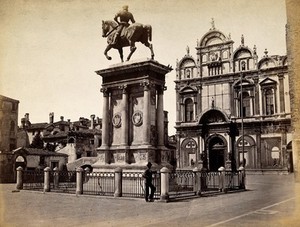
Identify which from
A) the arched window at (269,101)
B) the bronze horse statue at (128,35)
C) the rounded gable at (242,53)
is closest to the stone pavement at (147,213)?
the bronze horse statue at (128,35)

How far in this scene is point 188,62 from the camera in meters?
24.1

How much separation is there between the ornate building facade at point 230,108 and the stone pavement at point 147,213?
13007mm

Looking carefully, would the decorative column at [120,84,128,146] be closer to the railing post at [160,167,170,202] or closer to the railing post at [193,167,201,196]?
the railing post at [193,167,201,196]

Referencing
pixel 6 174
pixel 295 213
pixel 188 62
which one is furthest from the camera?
pixel 188 62

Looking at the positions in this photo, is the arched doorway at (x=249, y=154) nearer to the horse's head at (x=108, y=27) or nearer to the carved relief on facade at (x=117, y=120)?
the carved relief on facade at (x=117, y=120)

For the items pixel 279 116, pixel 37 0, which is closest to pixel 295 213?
pixel 37 0

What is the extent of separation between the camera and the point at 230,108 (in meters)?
22.1

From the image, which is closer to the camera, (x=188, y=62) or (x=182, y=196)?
(x=182, y=196)

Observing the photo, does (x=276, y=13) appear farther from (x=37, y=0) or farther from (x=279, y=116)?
(x=279, y=116)

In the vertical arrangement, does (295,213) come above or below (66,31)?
below

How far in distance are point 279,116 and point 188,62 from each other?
6916 mm

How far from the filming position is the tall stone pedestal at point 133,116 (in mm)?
8945

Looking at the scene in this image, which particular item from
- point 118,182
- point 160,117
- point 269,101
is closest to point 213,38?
point 269,101

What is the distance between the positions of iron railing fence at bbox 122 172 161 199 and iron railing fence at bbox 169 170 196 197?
1.79ft
